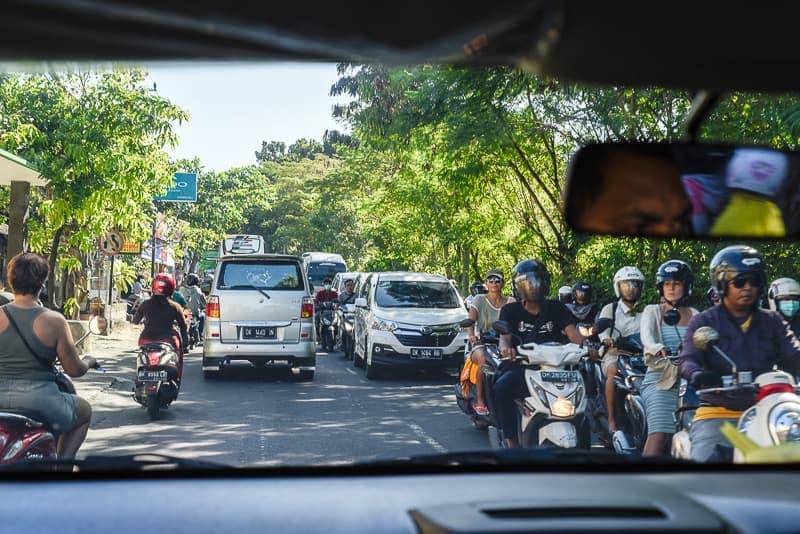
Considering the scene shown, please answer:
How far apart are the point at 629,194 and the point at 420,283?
14735 mm

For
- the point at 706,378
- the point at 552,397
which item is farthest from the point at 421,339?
the point at 706,378

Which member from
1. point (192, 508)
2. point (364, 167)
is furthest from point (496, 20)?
point (364, 167)

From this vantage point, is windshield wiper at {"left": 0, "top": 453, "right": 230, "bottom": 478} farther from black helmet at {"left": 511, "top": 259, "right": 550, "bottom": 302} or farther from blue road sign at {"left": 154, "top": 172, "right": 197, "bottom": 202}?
blue road sign at {"left": 154, "top": 172, "right": 197, "bottom": 202}

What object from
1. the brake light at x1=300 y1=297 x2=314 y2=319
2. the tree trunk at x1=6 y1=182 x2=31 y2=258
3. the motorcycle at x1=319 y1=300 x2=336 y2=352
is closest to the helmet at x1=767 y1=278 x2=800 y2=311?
the brake light at x1=300 y1=297 x2=314 y2=319

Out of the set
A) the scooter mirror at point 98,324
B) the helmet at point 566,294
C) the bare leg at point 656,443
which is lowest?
the bare leg at point 656,443

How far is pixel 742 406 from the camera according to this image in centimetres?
522

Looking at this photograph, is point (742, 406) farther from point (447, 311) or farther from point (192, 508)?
point (447, 311)

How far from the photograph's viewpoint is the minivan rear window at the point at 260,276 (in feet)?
50.2

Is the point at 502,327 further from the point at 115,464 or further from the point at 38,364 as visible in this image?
the point at 115,464

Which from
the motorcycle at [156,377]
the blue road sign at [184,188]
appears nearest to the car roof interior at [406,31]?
the motorcycle at [156,377]

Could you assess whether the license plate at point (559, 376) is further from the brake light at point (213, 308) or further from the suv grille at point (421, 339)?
the brake light at point (213, 308)

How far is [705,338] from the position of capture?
17.6ft

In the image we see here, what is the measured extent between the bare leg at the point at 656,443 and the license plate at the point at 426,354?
8.98 meters

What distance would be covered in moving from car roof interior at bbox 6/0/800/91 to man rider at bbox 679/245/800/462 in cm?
301
